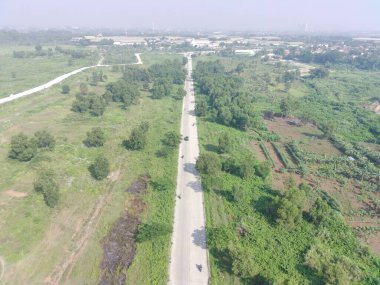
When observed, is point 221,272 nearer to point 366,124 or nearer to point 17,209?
point 17,209

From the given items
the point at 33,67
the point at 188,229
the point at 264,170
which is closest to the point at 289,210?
the point at 264,170

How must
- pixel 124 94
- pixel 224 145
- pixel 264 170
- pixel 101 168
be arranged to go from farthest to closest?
1. pixel 124 94
2. pixel 224 145
3. pixel 264 170
4. pixel 101 168

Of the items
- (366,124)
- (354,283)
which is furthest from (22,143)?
(366,124)

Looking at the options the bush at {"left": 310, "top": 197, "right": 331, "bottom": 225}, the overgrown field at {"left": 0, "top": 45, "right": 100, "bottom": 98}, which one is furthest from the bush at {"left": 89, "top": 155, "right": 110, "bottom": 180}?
the overgrown field at {"left": 0, "top": 45, "right": 100, "bottom": 98}

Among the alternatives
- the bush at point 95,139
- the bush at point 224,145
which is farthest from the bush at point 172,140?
the bush at point 95,139

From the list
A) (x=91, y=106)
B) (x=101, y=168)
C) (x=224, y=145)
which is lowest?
(x=224, y=145)

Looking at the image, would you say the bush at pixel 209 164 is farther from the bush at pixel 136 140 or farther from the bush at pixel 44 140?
the bush at pixel 44 140

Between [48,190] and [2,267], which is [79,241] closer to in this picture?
[2,267]
